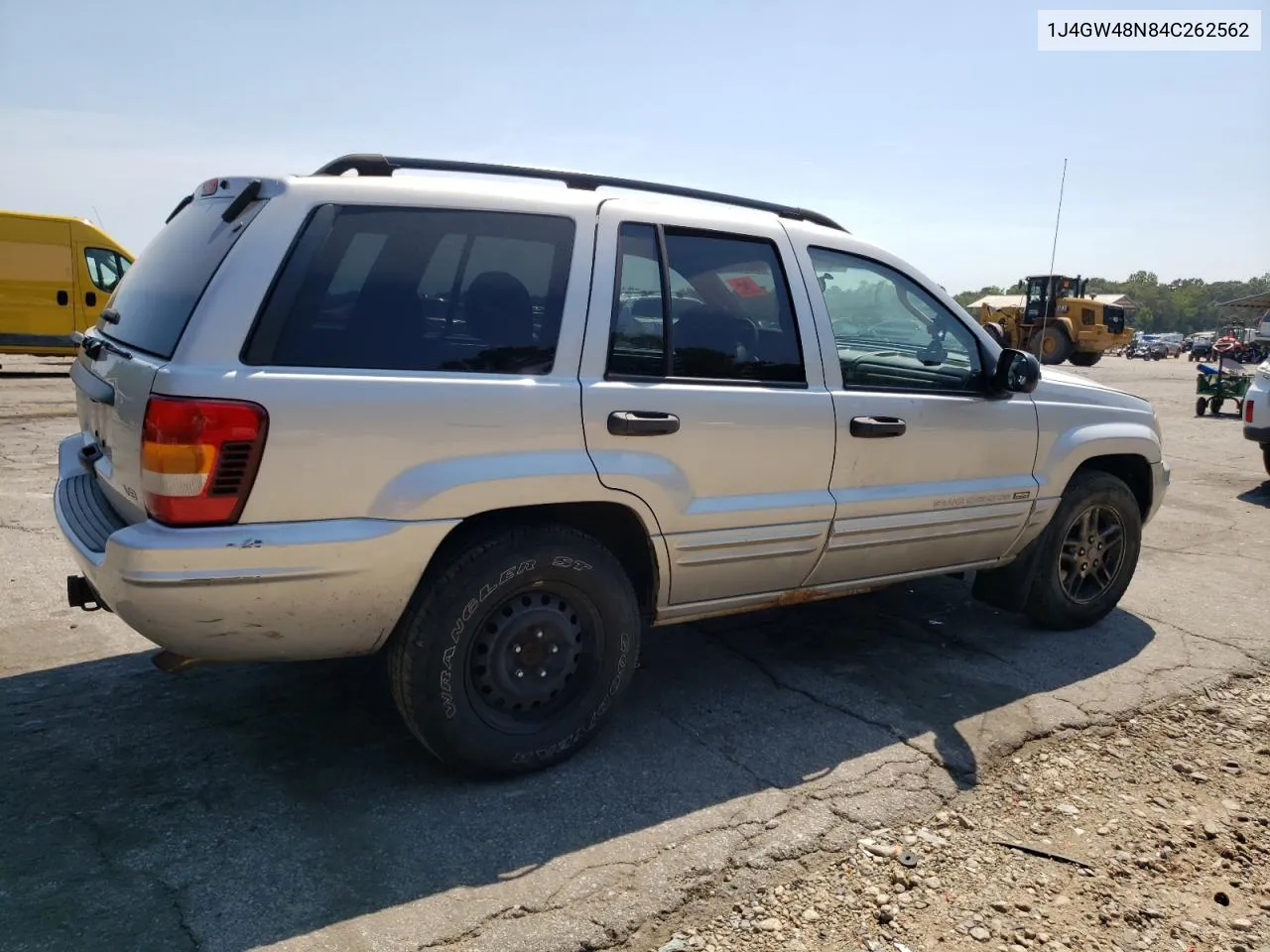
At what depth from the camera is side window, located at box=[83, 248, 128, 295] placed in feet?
51.8

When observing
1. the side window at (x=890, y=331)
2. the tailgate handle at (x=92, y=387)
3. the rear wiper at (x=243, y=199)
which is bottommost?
the tailgate handle at (x=92, y=387)

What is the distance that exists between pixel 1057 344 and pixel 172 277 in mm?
30324

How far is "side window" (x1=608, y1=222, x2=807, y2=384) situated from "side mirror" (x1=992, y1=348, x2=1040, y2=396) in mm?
1080

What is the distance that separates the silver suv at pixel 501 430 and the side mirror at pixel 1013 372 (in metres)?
0.02

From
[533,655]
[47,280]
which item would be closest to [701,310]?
[533,655]

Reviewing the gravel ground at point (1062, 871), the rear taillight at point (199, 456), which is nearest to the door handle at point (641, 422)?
the rear taillight at point (199, 456)

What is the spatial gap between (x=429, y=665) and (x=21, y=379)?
1548cm

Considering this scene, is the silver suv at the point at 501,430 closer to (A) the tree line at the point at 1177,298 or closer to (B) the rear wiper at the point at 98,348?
(B) the rear wiper at the point at 98,348

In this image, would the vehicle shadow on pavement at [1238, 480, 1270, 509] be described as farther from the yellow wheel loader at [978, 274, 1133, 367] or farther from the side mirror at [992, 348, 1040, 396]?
the yellow wheel loader at [978, 274, 1133, 367]

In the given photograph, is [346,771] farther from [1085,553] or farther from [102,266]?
[102,266]

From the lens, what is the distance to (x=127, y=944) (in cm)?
230

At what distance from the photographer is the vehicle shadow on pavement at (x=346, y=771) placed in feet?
8.28

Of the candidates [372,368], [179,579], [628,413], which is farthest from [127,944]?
[628,413]

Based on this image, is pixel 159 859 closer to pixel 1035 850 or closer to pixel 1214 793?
pixel 1035 850
